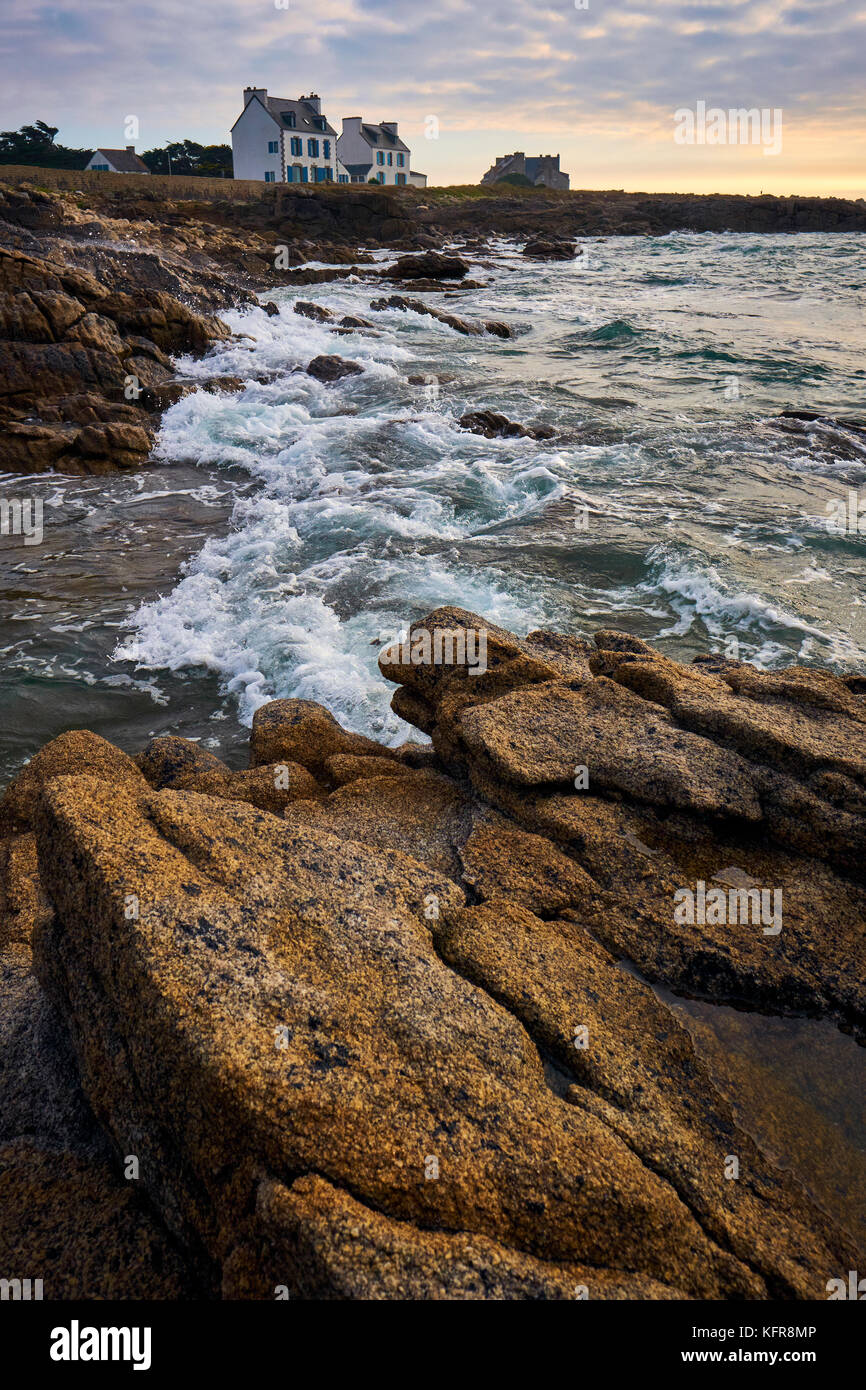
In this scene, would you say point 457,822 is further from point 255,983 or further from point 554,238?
point 554,238

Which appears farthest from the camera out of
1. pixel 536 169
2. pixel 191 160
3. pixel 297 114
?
pixel 536 169

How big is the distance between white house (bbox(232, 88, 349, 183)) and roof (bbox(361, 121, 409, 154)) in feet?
39.4

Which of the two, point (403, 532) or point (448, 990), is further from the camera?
point (403, 532)

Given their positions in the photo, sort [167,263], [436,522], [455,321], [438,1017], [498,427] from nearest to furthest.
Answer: [438,1017] → [436,522] → [498,427] → [167,263] → [455,321]

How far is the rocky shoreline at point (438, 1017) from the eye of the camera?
2.74m

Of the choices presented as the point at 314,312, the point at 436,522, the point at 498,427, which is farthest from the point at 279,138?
the point at 436,522

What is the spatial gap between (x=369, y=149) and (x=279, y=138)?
64.6 ft

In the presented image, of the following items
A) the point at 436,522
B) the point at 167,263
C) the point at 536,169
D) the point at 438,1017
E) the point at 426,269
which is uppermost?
the point at 536,169

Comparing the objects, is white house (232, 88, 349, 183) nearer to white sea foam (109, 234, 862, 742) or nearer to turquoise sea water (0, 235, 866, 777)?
white sea foam (109, 234, 862, 742)

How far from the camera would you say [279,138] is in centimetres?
8138

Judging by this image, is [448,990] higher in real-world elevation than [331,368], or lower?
lower

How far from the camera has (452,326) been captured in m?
32.5

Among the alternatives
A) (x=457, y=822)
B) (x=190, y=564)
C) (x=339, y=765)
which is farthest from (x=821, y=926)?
(x=190, y=564)

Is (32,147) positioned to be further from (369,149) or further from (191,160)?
(369,149)
